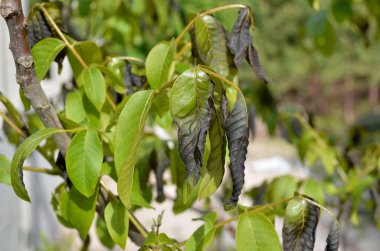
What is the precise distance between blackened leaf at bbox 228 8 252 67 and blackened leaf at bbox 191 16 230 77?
0.01 meters

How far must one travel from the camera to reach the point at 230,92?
2.42ft

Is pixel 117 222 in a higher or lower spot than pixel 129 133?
lower

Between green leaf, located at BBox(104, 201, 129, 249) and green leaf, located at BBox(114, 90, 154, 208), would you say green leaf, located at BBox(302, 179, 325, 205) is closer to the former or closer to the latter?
green leaf, located at BBox(104, 201, 129, 249)

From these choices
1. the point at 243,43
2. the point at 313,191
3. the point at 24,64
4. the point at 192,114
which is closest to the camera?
the point at 192,114

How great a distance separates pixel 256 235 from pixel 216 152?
128mm

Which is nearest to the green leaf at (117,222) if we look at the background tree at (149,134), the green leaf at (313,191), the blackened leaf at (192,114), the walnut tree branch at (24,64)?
the background tree at (149,134)

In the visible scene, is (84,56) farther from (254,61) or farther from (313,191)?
(313,191)

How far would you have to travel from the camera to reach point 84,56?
33.3 inches

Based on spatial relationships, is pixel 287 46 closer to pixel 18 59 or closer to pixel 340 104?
pixel 340 104

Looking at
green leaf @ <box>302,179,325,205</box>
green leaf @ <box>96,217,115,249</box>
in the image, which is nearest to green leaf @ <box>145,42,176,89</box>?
green leaf @ <box>96,217,115,249</box>

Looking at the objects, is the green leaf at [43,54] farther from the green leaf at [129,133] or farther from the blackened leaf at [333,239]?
the blackened leaf at [333,239]

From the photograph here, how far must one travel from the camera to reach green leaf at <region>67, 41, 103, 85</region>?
2.73ft

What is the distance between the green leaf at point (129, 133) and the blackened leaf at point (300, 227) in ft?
0.67

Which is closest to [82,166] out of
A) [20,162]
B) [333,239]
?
[20,162]
